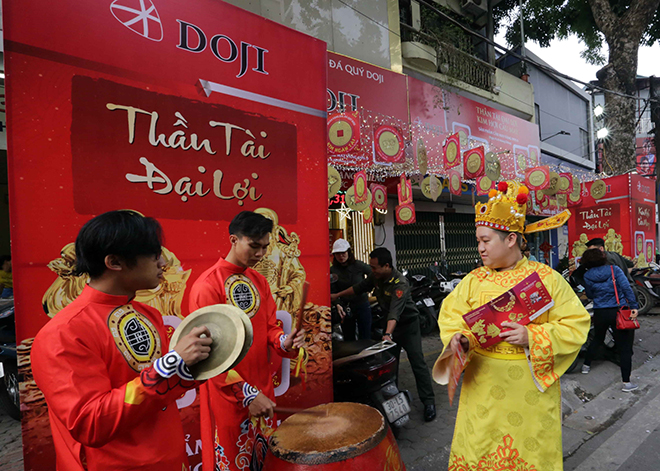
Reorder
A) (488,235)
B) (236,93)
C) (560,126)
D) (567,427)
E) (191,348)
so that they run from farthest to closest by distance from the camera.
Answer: (560,126) < (567,427) < (236,93) < (488,235) < (191,348)

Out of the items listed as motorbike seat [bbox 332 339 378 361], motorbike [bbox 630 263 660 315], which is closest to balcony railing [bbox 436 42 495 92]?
motorbike [bbox 630 263 660 315]

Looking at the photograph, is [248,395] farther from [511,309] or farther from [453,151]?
[453,151]

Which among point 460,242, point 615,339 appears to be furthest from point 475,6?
point 615,339

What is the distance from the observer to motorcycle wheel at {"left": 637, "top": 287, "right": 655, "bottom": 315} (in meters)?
8.52

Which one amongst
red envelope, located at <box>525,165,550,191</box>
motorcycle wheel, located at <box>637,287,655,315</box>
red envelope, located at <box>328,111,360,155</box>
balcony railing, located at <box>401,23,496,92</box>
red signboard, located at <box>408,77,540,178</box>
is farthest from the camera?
balcony railing, located at <box>401,23,496,92</box>

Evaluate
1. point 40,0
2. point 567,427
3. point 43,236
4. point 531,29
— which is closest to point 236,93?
point 40,0

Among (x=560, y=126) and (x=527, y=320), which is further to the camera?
(x=560, y=126)

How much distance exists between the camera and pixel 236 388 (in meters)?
1.98

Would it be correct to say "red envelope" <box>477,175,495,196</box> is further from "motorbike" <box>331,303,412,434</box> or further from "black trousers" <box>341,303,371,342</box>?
"motorbike" <box>331,303,412,434</box>

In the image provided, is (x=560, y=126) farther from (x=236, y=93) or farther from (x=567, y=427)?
(x=236, y=93)

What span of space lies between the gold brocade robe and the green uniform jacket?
5.30ft

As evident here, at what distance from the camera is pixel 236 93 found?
2732mm

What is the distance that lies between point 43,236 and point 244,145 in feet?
4.42

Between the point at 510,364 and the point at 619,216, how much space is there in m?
10.9
